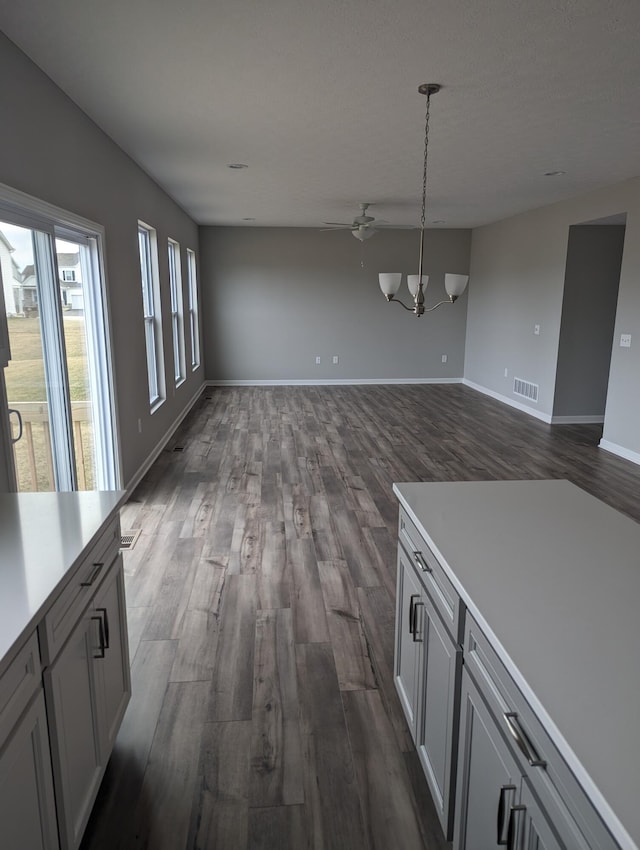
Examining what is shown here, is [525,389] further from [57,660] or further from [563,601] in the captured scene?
[57,660]

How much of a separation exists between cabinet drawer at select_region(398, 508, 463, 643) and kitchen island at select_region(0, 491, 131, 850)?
3.10ft

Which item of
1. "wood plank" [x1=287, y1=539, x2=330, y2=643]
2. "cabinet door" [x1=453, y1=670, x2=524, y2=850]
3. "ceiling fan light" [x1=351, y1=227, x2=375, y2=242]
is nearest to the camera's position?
"cabinet door" [x1=453, y1=670, x2=524, y2=850]

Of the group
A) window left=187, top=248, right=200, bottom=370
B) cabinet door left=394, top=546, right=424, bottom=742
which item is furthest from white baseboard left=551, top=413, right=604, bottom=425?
cabinet door left=394, top=546, right=424, bottom=742

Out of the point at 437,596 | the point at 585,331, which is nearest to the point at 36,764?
the point at 437,596

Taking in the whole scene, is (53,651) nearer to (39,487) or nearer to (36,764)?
(36,764)

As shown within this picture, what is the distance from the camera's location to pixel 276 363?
9523mm

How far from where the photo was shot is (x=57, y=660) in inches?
51.8

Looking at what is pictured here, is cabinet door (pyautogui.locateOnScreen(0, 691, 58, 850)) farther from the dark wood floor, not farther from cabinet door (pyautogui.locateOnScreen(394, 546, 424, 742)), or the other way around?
cabinet door (pyautogui.locateOnScreen(394, 546, 424, 742))

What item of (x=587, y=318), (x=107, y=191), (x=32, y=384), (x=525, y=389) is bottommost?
(x=525, y=389)

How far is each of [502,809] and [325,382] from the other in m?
8.76

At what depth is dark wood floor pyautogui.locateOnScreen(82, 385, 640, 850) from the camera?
1.69m

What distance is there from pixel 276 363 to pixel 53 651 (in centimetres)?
838

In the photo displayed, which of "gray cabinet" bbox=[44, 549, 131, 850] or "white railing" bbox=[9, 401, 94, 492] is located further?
"white railing" bbox=[9, 401, 94, 492]

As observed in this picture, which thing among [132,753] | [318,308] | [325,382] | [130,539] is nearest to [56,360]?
[130,539]
